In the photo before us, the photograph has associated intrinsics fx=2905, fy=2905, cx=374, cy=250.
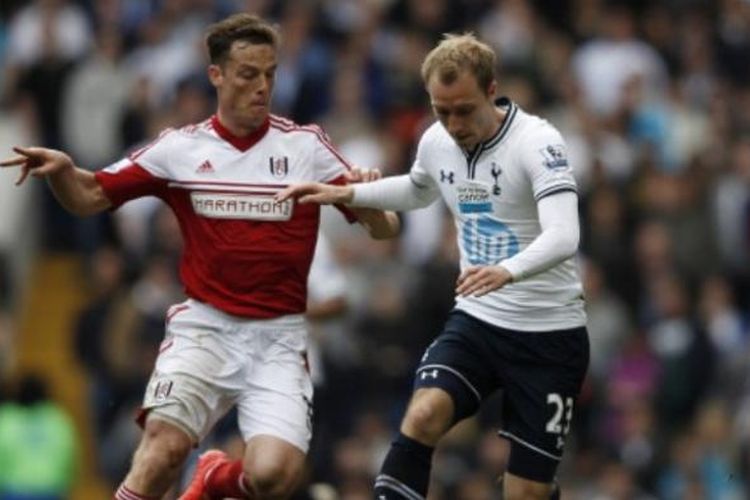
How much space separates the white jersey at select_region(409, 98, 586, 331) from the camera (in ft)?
47.3

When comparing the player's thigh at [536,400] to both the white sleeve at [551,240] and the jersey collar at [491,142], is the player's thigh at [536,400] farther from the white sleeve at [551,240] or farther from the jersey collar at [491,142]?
the jersey collar at [491,142]

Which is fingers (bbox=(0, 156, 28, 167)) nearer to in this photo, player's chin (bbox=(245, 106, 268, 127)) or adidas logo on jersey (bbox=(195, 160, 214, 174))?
adidas logo on jersey (bbox=(195, 160, 214, 174))

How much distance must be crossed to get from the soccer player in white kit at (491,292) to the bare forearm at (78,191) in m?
1.01

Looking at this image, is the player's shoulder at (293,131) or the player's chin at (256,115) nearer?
the player's chin at (256,115)

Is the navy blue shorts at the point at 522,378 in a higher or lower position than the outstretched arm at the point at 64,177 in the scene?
lower

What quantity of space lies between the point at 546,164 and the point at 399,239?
322 inches

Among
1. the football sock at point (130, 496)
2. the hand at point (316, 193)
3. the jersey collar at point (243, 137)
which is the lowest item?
the football sock at point (130, 496)

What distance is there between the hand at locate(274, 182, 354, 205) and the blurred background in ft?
11.0

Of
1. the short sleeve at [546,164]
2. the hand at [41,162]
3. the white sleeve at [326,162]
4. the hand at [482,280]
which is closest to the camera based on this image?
the hand at [482,280]

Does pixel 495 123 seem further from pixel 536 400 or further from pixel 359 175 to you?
pixel 536 400

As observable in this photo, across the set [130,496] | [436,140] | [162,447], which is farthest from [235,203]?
[130,496]

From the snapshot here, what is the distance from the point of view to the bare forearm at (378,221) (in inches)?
602

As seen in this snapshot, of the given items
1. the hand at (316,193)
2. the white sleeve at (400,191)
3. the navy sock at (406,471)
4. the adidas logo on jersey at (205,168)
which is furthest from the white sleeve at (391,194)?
the navy sock at (406,471)

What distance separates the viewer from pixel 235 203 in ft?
49.1
